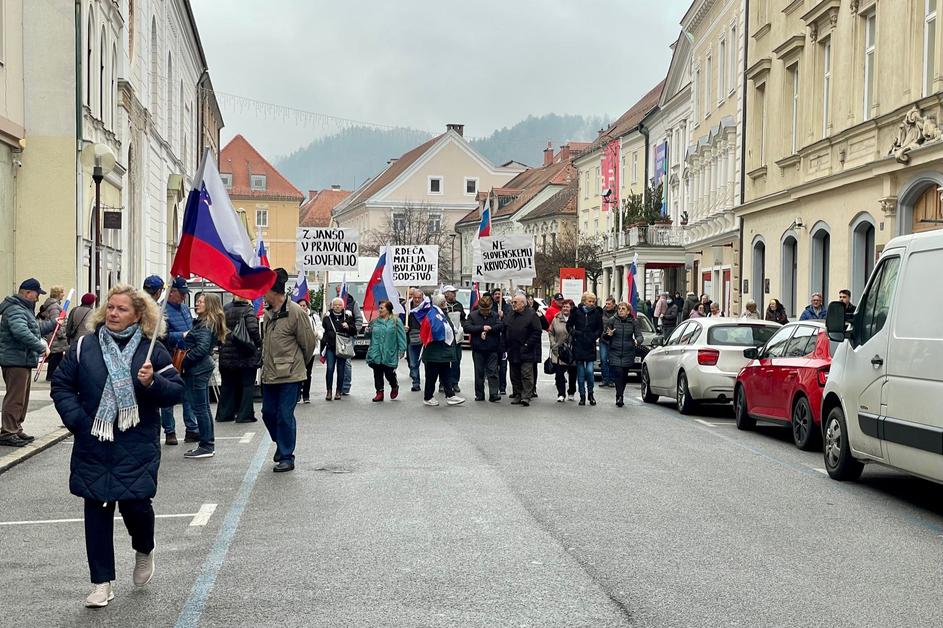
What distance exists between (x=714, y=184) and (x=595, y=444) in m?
27.7

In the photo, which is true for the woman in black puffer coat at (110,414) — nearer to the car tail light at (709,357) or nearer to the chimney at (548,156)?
the car tail light at (709,357)

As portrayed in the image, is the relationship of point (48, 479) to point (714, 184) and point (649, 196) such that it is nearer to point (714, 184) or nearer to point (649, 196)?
point (714, 184)

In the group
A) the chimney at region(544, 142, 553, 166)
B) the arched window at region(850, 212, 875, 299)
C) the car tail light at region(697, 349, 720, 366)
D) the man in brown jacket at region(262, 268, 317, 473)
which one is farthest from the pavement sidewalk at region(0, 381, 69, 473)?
the chimney at region(544, 142, 553, 166)

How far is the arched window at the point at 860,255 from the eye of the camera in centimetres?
2495

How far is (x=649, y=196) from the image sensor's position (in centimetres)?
5266

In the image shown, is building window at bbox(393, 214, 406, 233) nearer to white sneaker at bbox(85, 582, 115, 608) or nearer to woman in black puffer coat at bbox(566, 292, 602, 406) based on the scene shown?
woman in black puffer coat at bbox(566, 292, 602, 406)

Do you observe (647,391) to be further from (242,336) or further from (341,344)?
(242,336)

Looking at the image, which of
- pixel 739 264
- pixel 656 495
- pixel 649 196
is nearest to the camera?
pixel 656 495

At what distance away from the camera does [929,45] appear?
2122cm

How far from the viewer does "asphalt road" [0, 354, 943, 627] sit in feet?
20.3

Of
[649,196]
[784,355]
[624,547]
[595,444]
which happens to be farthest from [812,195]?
[649,196]

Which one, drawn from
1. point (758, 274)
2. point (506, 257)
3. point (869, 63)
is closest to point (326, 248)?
point (506, 257)

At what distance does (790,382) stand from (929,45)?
34.2ft

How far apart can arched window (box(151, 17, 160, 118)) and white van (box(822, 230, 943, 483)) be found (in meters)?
31.4
